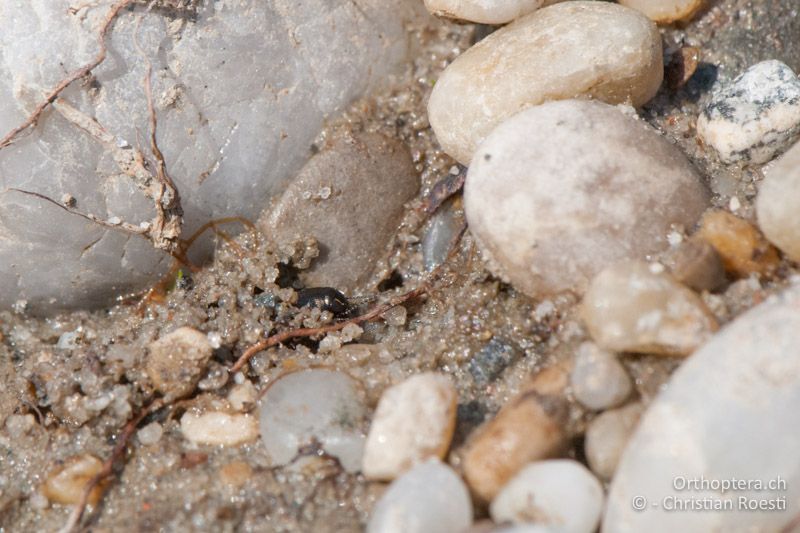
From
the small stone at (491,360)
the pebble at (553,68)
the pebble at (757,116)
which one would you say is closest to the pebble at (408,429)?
the small stone at (491,360)

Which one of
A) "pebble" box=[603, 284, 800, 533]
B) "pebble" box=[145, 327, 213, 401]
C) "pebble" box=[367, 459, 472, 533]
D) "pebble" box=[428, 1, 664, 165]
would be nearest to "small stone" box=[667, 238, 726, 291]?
"pebble" box=[603, 284, 800, 533]

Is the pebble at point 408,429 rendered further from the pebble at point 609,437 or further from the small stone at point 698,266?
the small stone at point 698,266

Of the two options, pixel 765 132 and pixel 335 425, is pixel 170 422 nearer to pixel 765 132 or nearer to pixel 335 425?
pixel 335 425

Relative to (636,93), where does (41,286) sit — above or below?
above

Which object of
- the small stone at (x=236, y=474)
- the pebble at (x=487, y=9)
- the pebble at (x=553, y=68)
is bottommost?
the small stone at (x=236, y=474)

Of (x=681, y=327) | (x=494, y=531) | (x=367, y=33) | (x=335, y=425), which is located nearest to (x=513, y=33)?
(x=367, y=33)

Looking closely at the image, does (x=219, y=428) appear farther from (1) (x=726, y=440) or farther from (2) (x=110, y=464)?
(1) (x=726, y=440)
